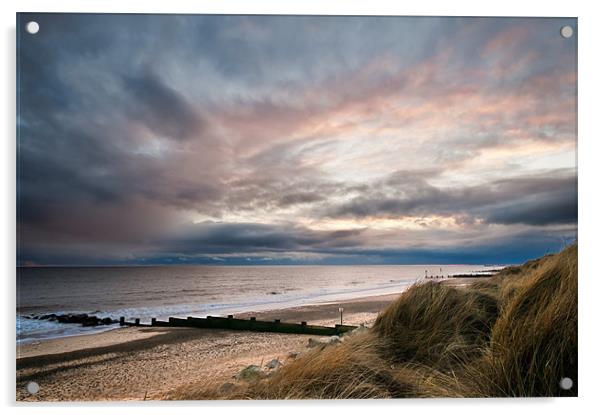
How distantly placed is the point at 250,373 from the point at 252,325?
20.4 inches

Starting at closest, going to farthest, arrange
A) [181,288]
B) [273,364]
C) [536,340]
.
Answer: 1. [536,340]
2. [273,364]
3. [181,288]

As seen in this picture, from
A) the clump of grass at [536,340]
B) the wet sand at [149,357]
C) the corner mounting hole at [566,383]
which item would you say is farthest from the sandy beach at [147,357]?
the corner mounting hole at [566,383]

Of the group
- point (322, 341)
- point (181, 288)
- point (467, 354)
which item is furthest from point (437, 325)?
point (181, 288)

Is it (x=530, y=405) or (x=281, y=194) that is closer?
(x=530, y=405)

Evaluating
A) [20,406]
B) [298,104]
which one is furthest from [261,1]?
[20,406]

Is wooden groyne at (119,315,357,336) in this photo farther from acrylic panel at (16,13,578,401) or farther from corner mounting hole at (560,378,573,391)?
corner mounting hole at (560,378,573,391)

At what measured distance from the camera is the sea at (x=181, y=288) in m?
2.16

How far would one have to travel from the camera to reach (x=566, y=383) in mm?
2139

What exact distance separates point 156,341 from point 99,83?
4.99ft

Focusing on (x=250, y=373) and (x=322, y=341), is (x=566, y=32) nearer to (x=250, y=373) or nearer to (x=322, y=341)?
(x=322, y=341)

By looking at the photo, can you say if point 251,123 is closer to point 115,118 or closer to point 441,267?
point 115,118

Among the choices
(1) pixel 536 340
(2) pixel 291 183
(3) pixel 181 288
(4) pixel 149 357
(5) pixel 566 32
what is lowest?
(4) pixel 149 357

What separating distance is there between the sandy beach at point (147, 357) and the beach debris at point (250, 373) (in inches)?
1.6
